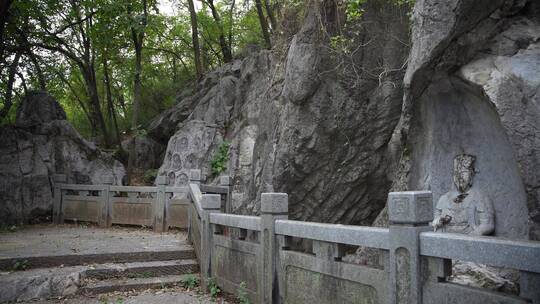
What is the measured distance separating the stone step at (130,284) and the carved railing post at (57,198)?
25.1 feet

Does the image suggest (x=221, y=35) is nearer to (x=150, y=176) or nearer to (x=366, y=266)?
(x=150, y=176)

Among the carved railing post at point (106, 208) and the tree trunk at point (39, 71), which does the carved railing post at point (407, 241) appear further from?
the tree trunk at point (39, 71)

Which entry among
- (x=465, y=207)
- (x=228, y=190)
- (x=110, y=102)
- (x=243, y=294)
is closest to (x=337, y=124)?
(x=228, y=190)

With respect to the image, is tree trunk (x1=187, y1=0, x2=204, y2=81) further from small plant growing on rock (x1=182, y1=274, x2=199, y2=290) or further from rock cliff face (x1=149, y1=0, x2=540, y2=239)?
small plant growing on rock (x1=182, y1=274, x2=199, y2=290)

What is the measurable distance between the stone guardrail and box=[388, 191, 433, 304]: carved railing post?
25.8ft

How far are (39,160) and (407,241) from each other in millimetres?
14750

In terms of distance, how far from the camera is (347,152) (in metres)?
10.1

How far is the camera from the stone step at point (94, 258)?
793 cm

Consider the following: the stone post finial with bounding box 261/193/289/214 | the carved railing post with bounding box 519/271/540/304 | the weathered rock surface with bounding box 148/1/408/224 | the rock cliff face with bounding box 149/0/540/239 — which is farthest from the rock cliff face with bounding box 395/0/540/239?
the stone post finial with bounding box 261/193/289/214

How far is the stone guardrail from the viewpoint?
488 inches

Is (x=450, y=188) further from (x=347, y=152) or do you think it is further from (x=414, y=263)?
(x=414, y=263)

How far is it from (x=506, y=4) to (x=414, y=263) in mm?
4523

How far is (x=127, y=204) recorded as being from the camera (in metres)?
13.2

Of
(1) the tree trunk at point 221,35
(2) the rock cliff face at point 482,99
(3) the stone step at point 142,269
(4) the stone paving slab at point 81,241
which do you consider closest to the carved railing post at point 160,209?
(4) the stone paving slab at point 81,241
